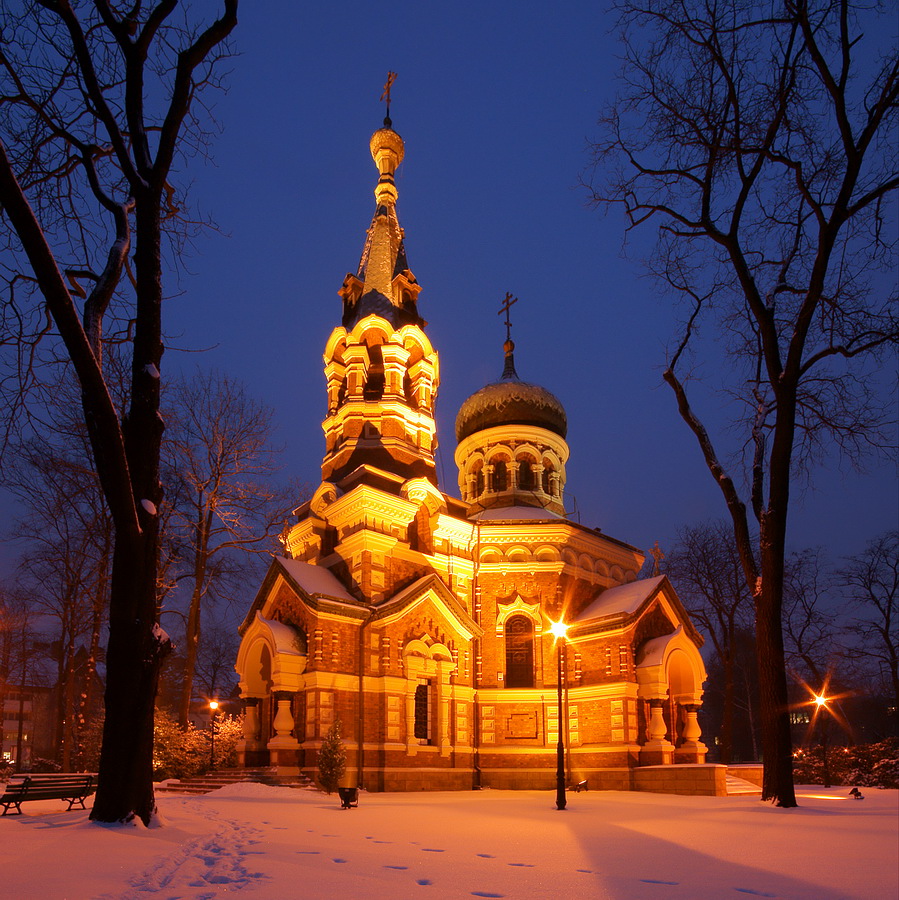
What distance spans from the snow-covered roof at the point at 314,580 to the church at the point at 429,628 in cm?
9

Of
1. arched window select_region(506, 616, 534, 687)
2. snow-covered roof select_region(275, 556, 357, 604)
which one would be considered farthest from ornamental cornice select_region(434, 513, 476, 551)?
snow-covered roof select_region(275, 556, 357, 604)

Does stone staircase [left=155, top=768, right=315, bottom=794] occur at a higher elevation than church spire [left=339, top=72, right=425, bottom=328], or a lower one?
lower

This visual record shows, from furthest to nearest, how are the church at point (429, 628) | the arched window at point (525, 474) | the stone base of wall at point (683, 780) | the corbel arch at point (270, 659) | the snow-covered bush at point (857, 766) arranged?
1. the arched window at point (525, 474)
2. the snow-covered bush at point (857, 766)
3. the church at point (429, 628)
4. the corbel arch at point (270, 659)
5. the stone base of wall at point (683, 780)

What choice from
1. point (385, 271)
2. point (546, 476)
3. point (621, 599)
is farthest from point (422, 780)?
point (385, 271)

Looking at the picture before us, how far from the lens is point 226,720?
82.7ft

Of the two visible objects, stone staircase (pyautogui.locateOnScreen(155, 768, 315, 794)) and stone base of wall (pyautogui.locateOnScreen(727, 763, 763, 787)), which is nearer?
stone staircase (pyautogui.locateOnScreen(155, 768, 315, 794))

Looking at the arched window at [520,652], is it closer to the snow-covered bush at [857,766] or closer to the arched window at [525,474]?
the arched window at [525,474]

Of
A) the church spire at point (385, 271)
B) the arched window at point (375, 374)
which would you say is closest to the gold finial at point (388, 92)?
the church spire at point (385, 271)

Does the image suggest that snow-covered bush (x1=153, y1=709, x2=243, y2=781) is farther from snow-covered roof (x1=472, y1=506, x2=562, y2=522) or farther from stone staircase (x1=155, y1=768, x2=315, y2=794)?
snow-covered roof (x1=472, y1=506, x2=562, y2=522)

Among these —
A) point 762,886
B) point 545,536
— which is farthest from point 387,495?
point 762,886

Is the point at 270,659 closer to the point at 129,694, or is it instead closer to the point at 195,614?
the point at 195,614

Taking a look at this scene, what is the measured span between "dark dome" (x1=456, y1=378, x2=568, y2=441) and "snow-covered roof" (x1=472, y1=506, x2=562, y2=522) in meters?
3.98

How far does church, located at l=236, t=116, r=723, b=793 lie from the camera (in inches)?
813

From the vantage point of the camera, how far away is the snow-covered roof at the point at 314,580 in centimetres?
2083
